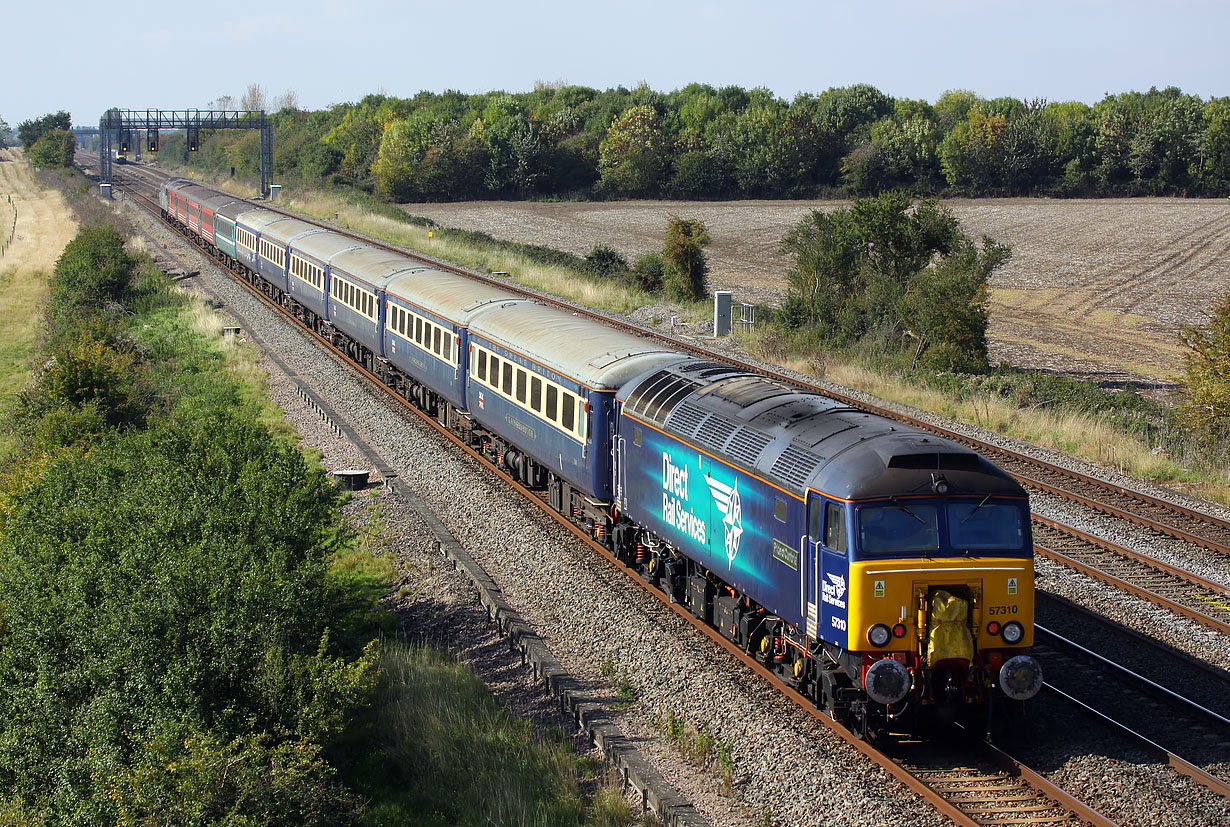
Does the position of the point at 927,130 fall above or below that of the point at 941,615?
above

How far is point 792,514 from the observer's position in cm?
1102

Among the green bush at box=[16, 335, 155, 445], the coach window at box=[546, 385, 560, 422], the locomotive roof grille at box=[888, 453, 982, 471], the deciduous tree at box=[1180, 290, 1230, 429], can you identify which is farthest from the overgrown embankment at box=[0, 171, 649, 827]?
the deciduous tree at box=[1180, 290, 1230, 429]

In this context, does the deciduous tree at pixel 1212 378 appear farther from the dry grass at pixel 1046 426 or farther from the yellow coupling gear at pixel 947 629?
the yellow coupling gear at pixel 947 629

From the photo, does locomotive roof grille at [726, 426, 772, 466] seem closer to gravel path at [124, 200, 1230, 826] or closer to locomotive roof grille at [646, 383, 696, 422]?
locomotive roof grille at [646, 383, 696, 422]

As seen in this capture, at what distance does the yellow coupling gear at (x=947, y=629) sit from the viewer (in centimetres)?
1023

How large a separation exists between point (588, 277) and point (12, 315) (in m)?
25.4

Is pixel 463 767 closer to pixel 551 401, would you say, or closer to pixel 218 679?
pixel 218 679

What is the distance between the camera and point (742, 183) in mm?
100938

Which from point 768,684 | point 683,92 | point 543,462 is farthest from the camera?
point 683,92

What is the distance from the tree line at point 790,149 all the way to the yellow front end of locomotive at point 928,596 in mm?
90792

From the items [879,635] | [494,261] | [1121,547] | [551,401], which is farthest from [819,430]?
[494,261]

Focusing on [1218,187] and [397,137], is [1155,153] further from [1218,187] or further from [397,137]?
[397,137]

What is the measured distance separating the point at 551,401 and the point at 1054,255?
184ft

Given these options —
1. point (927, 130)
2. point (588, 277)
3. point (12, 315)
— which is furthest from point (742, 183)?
point (12, 315)
